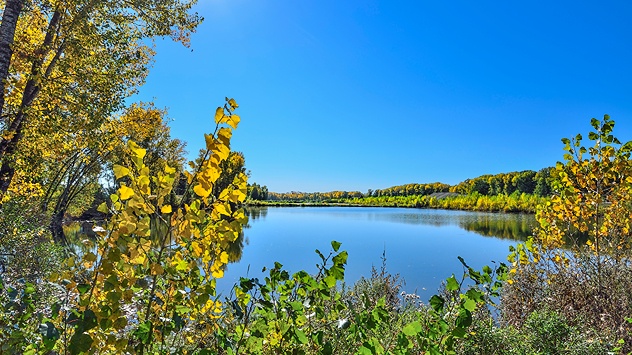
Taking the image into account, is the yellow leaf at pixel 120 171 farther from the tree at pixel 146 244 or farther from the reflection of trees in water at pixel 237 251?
the reflection of trees in water at pixel 237 251

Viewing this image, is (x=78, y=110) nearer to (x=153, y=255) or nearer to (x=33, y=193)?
(x=33, y=193)

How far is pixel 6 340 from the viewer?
1306 mm

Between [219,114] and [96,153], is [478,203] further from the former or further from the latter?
[219,114]

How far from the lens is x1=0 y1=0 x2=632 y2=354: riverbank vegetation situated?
1.13 metres

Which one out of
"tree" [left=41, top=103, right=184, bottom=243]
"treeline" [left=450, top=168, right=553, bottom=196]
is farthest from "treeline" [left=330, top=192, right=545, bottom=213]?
"tree" [left=41, top=103, right=184, bottom=243]

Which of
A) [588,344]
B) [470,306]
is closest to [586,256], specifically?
[588,344]

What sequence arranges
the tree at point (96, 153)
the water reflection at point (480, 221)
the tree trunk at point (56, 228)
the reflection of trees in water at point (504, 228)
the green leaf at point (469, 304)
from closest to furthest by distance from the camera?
the green leaf at point (469, 304) < the tree at point (96, 153) < the tree trunk at point (56, 228) < the reflection of trees in water at point (504, 228) < the water reflection at point (480, 221)

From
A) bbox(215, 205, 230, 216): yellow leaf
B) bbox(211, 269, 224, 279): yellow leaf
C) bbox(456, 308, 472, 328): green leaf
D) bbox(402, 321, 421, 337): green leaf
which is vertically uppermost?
bbox(215, 205, 230, 216): yellow leaf

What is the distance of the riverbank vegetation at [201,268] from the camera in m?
1.13

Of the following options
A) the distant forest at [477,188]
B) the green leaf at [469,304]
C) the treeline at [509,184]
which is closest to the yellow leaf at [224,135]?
the green leaf at [469,304]

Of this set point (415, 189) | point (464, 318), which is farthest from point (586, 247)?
point (415, 189)

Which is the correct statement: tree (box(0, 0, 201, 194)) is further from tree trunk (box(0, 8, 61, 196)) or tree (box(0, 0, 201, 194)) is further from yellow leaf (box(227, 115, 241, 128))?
yellow leaf (box(227, 115, 241, 128))

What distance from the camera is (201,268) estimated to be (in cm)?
187

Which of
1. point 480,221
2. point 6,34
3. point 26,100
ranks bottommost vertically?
point 480,221
